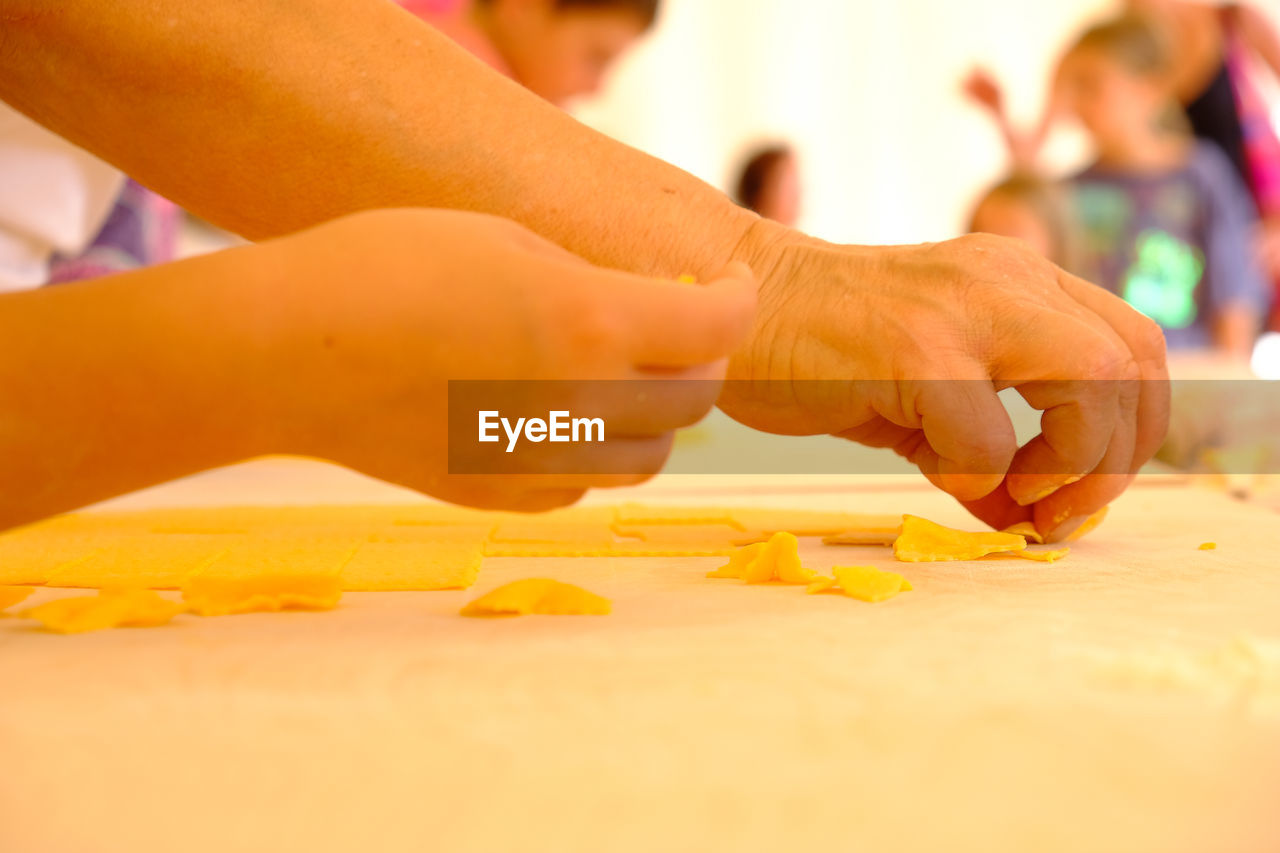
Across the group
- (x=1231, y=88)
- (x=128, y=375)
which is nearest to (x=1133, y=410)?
(x=128, y=375)

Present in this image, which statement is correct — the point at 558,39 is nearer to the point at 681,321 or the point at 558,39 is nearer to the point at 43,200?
the point at 43,200

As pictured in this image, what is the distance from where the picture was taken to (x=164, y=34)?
0.70m

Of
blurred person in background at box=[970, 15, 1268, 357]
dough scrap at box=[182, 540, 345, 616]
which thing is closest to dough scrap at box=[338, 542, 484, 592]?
dough scrap at box=[182, 540, 345, 616]

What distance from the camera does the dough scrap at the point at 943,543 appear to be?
27.4 inches

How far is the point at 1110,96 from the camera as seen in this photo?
3.21m

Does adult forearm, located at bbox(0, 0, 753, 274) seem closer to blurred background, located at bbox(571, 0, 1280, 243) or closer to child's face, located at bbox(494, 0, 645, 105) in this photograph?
child's face, located at bbox(494, 0, 645, 105)

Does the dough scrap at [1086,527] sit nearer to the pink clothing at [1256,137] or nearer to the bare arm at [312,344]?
the bare arm at [312,344]

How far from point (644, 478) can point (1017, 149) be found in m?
3.84

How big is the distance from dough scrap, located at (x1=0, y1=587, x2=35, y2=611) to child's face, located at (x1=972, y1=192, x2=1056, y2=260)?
9.21 ft

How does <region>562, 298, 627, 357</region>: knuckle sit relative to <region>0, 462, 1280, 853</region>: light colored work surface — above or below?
above

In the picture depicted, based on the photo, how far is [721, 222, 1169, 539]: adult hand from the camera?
658mm

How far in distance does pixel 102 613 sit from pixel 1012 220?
295 cm

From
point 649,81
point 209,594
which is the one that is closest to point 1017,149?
point 649,81

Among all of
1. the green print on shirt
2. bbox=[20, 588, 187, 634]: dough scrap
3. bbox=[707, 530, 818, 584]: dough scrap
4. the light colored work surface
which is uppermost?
the green print on shirt
